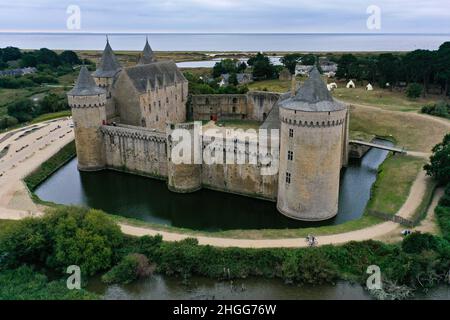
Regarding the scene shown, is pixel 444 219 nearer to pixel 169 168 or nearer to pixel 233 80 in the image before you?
pixel 169 168

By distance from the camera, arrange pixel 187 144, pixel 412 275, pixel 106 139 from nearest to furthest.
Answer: pixel 412 275 → pixel 187 144 → pixel 106 139

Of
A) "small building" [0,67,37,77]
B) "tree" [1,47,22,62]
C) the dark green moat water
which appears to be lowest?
the dark green moat water

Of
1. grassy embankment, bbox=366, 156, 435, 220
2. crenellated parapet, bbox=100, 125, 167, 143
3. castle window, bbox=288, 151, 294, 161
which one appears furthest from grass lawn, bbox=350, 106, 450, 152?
crenellated parapet, bbox=100, 125, 167, 143

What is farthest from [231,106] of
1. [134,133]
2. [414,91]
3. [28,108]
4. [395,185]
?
[28,108]

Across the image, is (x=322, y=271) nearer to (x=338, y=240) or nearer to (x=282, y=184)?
(x=338, y=240)

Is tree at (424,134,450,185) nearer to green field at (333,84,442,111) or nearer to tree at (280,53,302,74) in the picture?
green field at (333,84,442,111)
